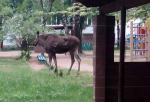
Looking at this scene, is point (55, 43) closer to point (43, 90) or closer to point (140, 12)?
point (43, 90)

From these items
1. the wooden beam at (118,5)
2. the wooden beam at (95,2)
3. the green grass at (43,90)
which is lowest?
the green grass at (43,90)

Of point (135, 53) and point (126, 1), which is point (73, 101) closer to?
point (126, 1)

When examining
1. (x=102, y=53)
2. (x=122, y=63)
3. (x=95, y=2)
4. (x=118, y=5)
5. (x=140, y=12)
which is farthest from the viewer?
(x=140, y=12)

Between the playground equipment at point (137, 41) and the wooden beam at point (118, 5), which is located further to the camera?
the playground equipment at point (137, 41)

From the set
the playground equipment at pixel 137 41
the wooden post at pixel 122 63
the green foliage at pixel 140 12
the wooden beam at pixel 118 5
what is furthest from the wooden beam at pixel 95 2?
the playground equipment at pixel 137 41

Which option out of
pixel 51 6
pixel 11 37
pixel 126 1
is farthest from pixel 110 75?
pixel 51 6

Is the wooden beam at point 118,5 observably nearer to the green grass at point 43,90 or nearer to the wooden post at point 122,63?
the wooden post at point 122,63

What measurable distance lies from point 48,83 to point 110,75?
712 cm

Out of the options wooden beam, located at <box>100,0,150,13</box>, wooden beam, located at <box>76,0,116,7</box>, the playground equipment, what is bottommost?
the playground equipment

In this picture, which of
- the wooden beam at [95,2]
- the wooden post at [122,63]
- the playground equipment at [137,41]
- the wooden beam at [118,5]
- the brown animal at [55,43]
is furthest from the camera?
the playground equipment at [137,41]

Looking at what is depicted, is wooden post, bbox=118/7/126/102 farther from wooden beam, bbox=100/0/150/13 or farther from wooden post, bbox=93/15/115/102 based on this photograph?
wooden post, bbox=93/15/115/102

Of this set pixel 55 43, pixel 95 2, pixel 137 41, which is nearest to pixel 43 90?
pixel 95 2

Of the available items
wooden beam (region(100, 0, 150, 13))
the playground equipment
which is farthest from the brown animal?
wooden beam (region(100, 0, 150, 13))

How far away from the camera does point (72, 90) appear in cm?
1423
